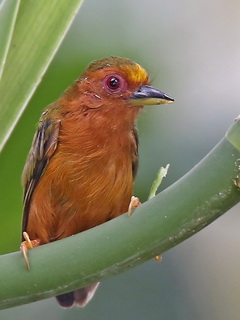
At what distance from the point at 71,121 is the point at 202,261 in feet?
2.49

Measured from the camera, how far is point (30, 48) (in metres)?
0.97

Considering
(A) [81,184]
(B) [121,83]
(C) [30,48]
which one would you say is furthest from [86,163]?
(C) [30,48]

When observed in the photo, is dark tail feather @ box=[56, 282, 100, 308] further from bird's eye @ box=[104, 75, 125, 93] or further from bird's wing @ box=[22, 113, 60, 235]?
→ bird's eye @ box=[104, 75, 125, 93]

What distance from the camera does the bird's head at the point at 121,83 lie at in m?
1.62

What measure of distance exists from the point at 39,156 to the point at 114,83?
0.25 meters

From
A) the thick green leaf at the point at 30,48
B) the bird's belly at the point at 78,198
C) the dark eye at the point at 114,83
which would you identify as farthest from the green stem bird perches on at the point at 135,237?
the dark eye at the point at 114,83

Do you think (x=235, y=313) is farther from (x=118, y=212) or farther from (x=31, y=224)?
(x=31, y=224)

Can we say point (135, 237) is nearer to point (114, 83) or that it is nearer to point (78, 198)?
point (78, 198)

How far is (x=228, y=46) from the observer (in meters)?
2.10

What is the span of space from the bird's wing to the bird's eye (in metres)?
0.15

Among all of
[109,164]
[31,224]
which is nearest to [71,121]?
[109,164]

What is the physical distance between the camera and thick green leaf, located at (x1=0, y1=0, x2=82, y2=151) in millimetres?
947

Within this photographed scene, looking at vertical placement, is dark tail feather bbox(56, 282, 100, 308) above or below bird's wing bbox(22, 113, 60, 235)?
below

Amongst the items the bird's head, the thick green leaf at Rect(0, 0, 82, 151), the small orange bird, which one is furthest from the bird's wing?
the thick green leaf at Rect(0, 0, 82, 151)
